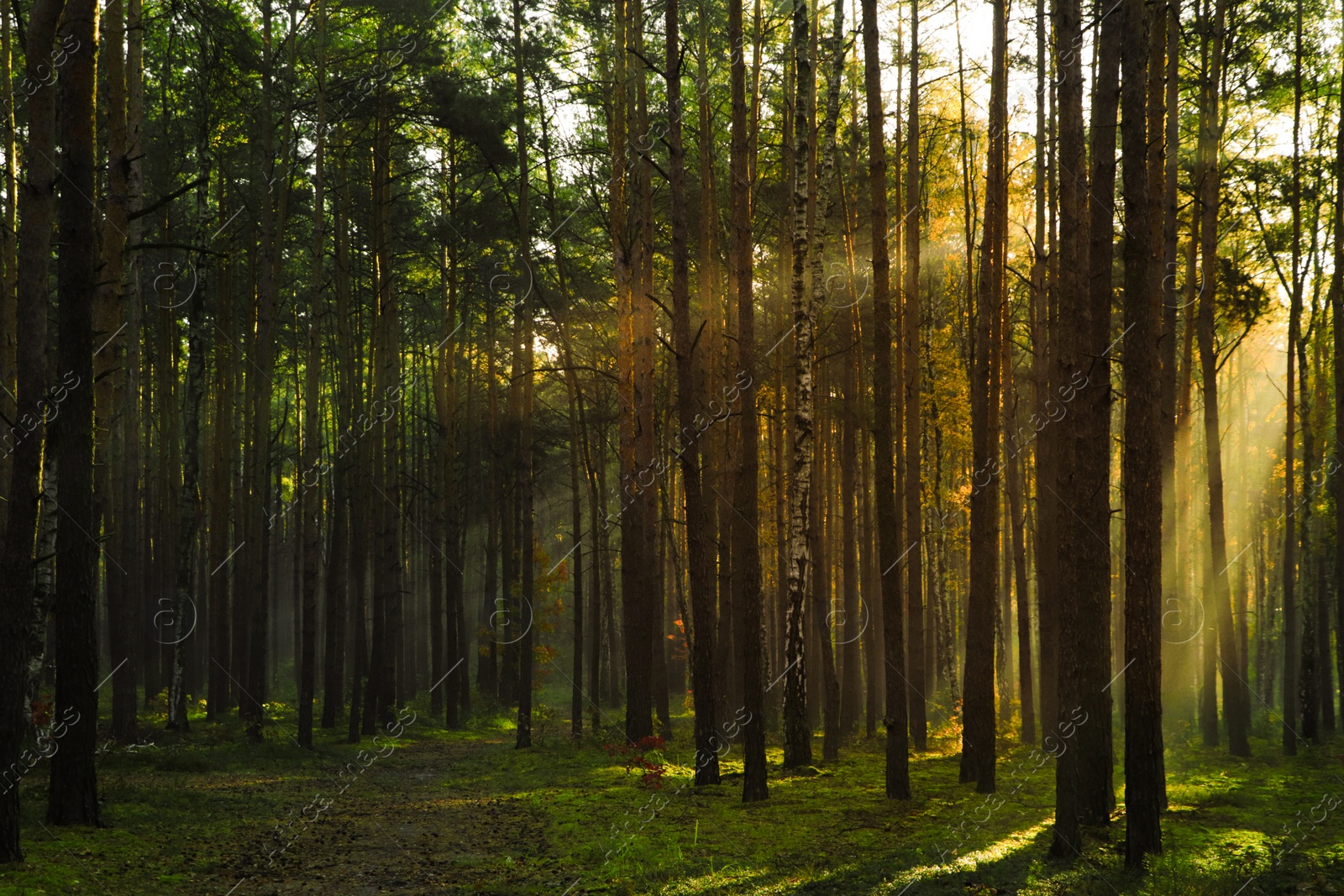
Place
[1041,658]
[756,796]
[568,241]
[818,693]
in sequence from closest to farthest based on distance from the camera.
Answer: [756,796] < [1041,658] < [568,241] < [818,693]

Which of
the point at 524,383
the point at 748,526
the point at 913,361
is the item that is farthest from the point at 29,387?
the point at 524,383

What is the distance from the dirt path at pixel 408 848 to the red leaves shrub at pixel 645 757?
169 cm

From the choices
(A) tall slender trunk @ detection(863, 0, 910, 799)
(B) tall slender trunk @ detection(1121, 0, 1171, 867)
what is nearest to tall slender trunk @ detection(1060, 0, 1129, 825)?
(B) tall slender trunk @ detection(1121, 0, 1171, 867)

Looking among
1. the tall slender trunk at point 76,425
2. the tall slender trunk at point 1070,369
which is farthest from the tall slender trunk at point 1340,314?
the tall slender trunk at point 76,425

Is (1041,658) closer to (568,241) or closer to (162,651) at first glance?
(568,241)

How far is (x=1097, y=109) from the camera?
30.4 ft

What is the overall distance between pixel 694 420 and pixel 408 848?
5996mm

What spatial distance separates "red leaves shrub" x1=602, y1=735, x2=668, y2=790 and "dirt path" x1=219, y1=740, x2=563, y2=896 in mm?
1690

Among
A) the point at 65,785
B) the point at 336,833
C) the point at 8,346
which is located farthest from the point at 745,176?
the point at 8,346

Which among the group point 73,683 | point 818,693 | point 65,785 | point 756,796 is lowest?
point 818,693

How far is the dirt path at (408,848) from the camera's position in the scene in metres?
8.17

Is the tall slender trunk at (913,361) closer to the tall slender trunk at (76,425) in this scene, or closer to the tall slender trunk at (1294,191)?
the tall slender trunk at (1294,191)

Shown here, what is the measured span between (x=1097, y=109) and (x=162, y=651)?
31432mm

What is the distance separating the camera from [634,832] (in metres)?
10.3
